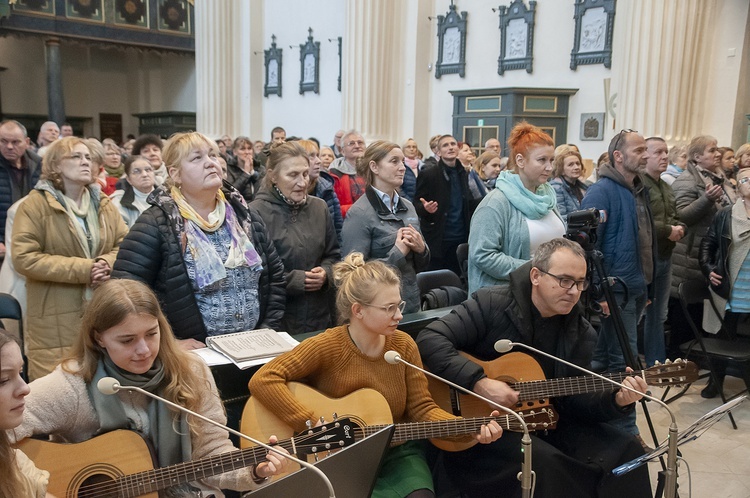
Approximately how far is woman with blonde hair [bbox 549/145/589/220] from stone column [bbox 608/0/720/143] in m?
3.51

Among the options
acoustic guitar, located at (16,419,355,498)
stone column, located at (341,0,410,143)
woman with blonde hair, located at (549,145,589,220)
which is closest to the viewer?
acoustic guitar, located at (16,419,355,498)

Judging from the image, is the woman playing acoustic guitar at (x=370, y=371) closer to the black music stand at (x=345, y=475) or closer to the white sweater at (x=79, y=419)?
the white sweater at (x=79, y=419)

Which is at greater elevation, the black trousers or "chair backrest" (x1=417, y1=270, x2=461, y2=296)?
"chair backrest" (x1=417, y1=270, x2=461, y2=296)

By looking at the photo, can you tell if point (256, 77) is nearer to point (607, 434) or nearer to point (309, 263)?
point (309, 263)

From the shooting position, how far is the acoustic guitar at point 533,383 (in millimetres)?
2502

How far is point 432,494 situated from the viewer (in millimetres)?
2332

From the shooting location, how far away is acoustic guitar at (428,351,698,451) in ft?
8.21

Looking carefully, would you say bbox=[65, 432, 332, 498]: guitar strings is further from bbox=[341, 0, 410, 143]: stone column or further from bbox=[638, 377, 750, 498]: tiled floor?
bbox=[341, 0, 410, 143]: stone column

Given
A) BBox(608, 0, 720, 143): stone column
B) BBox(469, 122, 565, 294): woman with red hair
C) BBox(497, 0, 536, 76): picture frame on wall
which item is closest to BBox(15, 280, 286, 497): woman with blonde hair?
BBox(469, 122, 565, 294): woman with red hair

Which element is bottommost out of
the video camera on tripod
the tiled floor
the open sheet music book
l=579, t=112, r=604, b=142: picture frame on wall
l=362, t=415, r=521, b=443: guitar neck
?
the tiled floor

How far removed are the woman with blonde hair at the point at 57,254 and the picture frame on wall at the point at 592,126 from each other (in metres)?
7.94

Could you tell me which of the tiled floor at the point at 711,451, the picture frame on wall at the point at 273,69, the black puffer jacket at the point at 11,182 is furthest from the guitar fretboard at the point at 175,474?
the picture frame on wall at the point at 273,69

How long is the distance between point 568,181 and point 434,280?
1.92 metres

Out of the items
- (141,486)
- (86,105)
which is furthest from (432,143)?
(86,105)
